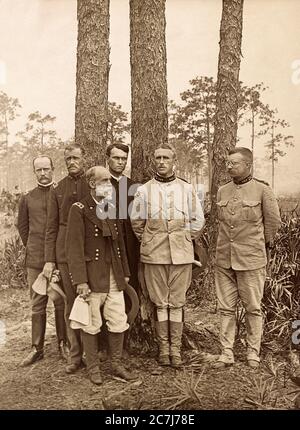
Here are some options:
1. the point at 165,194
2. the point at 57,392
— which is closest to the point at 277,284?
the point at 165,194

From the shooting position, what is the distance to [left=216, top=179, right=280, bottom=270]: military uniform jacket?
376 centimetres

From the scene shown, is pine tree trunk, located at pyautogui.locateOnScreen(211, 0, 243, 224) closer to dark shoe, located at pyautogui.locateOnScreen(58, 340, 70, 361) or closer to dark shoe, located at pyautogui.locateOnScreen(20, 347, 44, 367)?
dark shoe, located at pyautogui.locateOnScreen(58, 340, 70, 361)

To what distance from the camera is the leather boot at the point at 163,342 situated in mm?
3799

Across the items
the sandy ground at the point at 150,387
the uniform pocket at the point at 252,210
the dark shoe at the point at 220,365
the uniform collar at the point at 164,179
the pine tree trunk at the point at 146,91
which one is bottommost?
the sandy ground at the point at 150,387

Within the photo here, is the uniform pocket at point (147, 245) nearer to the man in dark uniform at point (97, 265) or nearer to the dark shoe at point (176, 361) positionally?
the man in dark uniform at point (97, 265)

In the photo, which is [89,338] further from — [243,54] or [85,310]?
[243,54]

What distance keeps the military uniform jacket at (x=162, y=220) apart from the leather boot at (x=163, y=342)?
537 millimetres

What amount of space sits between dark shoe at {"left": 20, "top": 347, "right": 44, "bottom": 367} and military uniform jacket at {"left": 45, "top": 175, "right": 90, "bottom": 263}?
84 cm

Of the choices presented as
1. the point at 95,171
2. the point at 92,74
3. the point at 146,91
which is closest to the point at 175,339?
the point at 95,171

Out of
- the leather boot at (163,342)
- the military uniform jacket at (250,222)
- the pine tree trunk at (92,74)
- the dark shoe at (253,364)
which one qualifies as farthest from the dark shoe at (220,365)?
the pine tree trunk at (92,74)

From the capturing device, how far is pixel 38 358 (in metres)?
3.98

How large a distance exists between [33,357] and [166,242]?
151cm

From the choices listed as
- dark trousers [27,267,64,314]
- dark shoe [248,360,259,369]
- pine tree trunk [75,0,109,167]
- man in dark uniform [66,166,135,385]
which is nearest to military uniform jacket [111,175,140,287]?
man in dark uniform [66,166,135,385]

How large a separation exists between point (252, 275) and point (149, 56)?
6.67 feet
